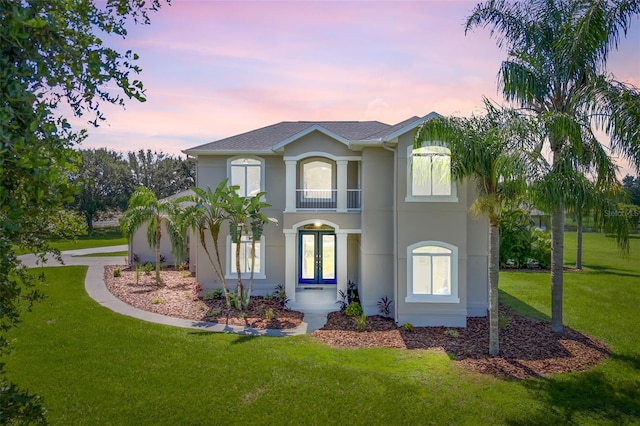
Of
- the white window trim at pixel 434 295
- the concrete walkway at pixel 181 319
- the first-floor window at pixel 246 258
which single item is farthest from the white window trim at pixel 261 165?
the white window trim at pixel 434 295

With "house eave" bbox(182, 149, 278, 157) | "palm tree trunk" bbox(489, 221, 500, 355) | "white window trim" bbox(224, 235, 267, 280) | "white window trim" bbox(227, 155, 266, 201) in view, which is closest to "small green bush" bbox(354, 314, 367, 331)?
"palm tree trunk" bbox(489, 221, 500, 355)

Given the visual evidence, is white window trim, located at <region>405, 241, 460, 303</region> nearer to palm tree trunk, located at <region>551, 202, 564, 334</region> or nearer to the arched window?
the arched window

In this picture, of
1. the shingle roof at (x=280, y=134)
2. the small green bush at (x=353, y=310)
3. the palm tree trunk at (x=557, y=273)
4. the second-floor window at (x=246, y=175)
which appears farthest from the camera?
the second-floor window at (x=246, y=175)

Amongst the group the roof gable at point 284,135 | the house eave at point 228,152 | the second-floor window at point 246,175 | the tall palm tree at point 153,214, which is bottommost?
the tall palm tree at point 153,214

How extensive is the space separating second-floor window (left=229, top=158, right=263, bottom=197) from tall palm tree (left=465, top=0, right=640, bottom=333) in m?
9.43

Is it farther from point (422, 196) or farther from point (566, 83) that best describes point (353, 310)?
point (566, 83)

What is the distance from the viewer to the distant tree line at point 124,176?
49.0 meters

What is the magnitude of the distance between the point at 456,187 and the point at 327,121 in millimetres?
9112

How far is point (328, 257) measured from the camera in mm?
17344

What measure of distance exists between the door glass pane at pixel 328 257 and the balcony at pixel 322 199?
1752 millimetres

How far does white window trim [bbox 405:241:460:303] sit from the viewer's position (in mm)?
13000

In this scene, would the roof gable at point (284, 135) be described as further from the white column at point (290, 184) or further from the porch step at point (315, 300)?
the porch step at point (315, 300)

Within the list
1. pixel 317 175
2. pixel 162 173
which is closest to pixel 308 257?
pixel 317 175

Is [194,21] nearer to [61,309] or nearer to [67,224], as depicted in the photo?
[67,224]
